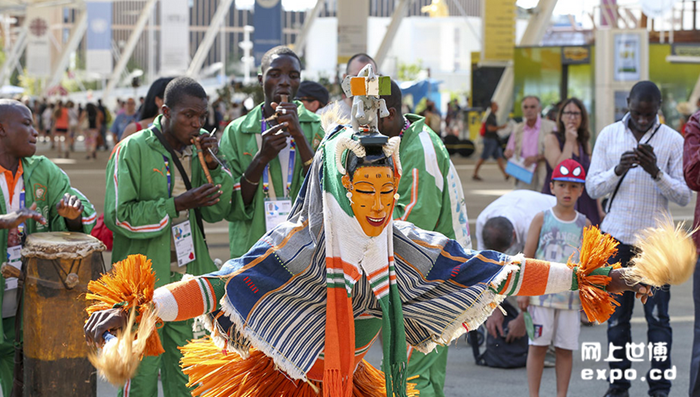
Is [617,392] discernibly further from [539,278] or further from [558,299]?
[539,278]

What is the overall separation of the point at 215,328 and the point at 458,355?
13.2 ft

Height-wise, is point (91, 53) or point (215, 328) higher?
point (91, 53)

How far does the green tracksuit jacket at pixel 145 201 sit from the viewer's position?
443 cm

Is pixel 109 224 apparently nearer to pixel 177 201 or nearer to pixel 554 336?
pixel 177 201

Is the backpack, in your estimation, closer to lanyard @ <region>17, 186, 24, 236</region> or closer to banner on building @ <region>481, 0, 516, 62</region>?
lanyard @ <region>17, 186, 24, 236</region>

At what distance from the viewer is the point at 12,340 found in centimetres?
462

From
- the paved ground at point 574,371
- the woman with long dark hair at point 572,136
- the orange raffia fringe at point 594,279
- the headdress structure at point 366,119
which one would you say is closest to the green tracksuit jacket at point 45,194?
the paved ground at point 574,371

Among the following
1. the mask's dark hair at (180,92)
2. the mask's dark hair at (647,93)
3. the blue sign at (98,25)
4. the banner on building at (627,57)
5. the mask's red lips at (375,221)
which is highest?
the blue sign at (98,25)

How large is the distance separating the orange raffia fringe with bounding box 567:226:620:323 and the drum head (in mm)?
2445

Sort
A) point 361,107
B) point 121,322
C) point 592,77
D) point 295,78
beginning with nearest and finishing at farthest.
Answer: point 121,322 → point 361,107 → point 295,78 → point 592,77

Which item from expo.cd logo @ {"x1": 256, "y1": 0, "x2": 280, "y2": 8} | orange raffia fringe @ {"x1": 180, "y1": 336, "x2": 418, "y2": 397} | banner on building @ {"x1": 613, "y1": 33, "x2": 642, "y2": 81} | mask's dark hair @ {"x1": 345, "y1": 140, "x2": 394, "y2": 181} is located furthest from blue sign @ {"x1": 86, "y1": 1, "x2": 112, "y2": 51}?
mask's dark hair @ {"x1": 345, "y1": 140, "x2": 394, "y2": 181}

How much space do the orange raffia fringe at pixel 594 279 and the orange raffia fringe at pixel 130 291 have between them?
1.45 metres

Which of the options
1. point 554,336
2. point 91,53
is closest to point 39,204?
point 554,336

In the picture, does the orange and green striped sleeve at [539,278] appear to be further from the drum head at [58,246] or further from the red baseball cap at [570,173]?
the red baseball cap at [570,173]
